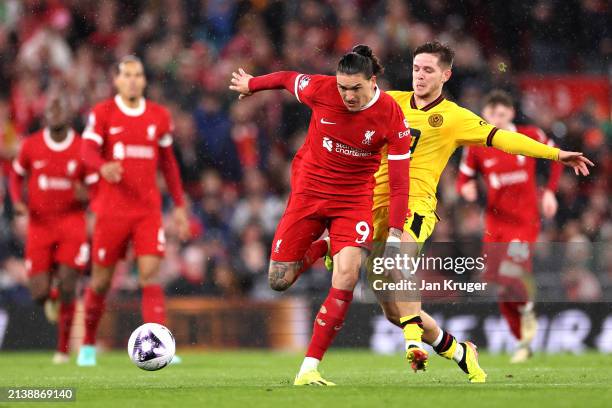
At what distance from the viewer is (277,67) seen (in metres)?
17.1

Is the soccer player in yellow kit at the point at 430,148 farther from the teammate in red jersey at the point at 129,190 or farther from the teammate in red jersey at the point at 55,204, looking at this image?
the teammate in red jersey at the point at 55,204

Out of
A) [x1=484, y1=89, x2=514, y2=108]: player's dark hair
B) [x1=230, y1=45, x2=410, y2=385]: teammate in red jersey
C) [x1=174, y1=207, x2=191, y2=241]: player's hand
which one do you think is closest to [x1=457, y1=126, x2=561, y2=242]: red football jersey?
[x1=484, y1=89, x2=514, y2=108]: player's dark hair

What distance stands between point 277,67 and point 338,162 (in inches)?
352

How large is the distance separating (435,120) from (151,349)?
2.40 meters

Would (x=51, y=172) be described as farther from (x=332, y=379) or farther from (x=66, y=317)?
(x=332, y=379)

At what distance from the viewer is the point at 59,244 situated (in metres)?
12.4

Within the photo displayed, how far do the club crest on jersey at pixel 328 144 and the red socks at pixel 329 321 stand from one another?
2.93 feet

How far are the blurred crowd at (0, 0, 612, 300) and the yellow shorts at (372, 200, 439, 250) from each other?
5463 millimetres

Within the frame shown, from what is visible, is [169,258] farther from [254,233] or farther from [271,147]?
[271,147]

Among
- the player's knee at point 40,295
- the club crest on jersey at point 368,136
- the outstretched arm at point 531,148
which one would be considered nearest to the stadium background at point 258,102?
the player's knee at point 40,295

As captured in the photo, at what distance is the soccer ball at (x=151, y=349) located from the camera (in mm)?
8656

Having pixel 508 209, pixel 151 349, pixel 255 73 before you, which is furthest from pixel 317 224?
pixel 255 73

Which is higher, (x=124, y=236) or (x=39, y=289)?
(x=124, y=236)

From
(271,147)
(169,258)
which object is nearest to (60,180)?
(169,258)
